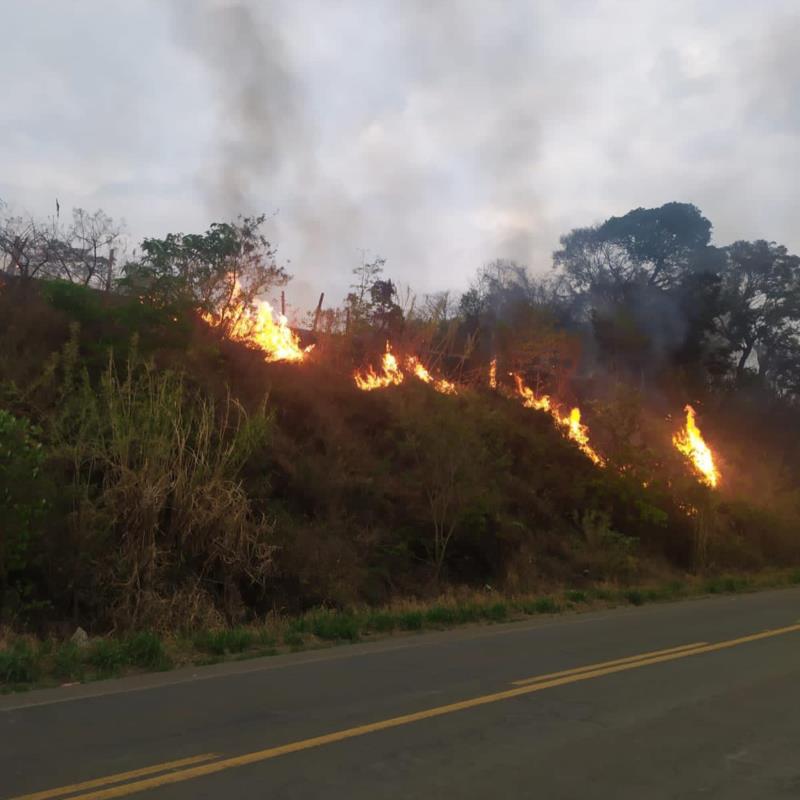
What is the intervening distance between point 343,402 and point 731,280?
117ft

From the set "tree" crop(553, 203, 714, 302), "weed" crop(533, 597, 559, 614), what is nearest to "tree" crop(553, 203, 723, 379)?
"tree" crop(553, 203, 714, 302)

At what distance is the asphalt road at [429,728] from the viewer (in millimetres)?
5391

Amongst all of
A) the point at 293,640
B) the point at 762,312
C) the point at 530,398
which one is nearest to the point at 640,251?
the point at 762,312

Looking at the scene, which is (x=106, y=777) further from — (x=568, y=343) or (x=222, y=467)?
(x=568, y=343)

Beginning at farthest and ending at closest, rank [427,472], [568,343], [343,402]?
1. [568,343]
2. [343,402]
3. [427,472]

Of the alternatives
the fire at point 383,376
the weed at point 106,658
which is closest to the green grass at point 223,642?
the weed at point 106,658

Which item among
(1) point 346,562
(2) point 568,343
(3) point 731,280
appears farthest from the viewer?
(3) point 731,280

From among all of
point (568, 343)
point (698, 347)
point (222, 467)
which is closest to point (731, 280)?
point (698, 347)

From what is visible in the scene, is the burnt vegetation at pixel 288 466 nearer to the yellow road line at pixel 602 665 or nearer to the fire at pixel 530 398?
the fire at pixel 530 398

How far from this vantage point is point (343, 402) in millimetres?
24250

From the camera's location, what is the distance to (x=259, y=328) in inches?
993

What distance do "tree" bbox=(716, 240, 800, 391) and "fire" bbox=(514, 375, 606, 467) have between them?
829 inches

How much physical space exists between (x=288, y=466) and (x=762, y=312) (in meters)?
40.2

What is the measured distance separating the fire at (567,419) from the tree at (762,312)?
69.1ft
